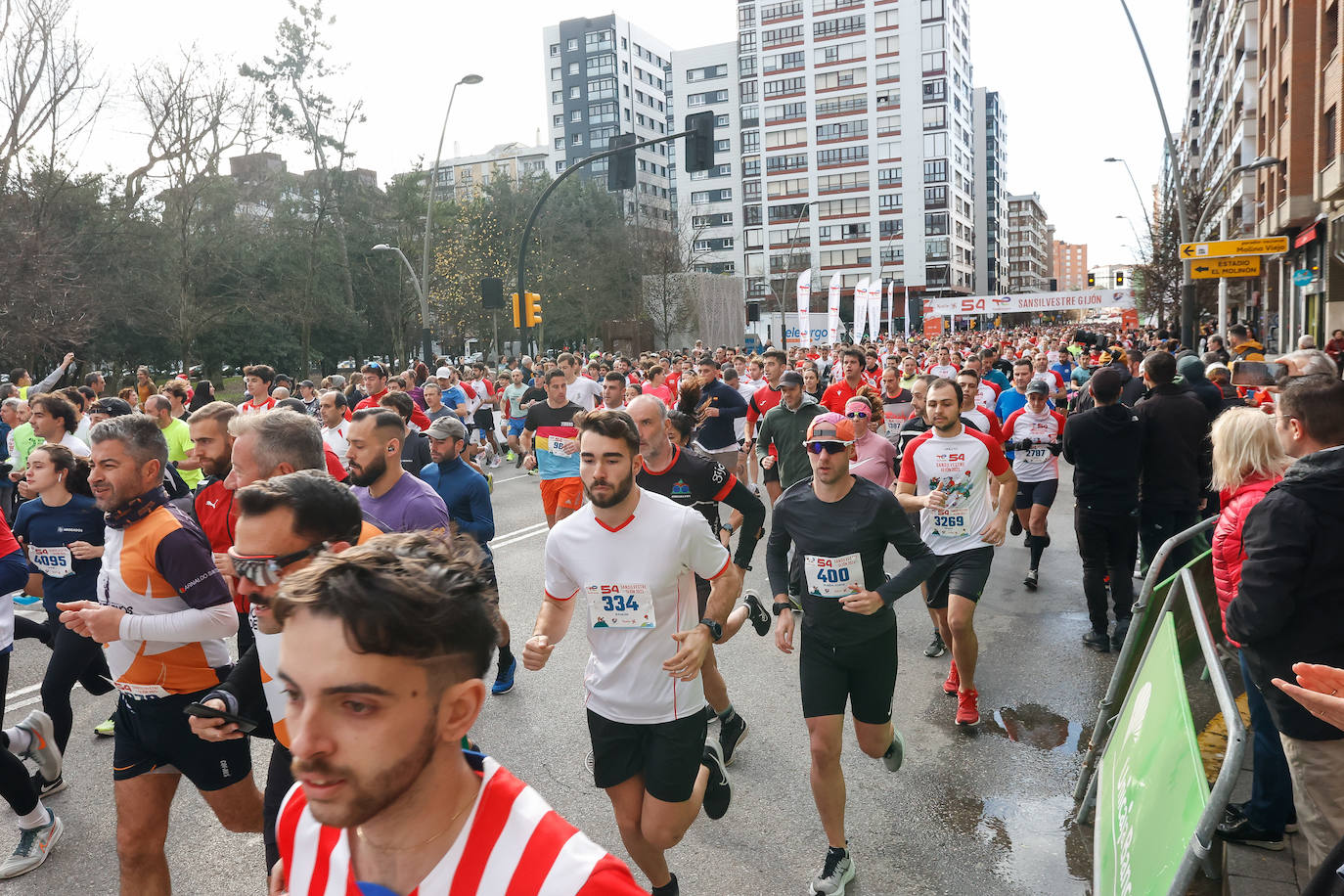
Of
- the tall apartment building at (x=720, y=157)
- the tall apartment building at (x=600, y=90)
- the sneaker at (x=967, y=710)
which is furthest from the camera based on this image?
the tall apartment building at (x=600, y=90)

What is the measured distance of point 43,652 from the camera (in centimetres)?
726

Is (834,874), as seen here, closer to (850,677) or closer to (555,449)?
(850,677)

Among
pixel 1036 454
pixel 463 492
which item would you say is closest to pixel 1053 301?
pixel 1036 454

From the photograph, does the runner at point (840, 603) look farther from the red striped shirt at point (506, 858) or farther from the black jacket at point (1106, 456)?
the black jacket at point (1106, 456)

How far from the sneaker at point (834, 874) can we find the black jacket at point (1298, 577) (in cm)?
173

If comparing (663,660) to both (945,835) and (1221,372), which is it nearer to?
(945,835)

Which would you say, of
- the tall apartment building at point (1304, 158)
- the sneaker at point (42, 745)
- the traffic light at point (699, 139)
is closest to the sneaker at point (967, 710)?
the sneaker at point (42, 745)

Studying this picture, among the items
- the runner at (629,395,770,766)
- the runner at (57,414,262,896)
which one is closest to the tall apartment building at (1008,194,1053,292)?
the runner at (629,395,770,766)

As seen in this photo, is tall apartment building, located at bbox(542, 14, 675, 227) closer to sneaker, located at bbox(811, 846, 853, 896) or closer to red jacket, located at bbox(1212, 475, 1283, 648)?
red jacket, located at bbox(1212, 475, 1283, 648)

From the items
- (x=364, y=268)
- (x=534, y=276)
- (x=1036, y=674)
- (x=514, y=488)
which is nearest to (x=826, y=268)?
(x=534, y=276)

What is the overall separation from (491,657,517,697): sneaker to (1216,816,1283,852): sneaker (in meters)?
4.09

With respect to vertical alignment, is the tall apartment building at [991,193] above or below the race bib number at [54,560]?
above

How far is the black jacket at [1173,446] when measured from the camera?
667cm

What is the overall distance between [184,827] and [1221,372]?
32.7 feet
